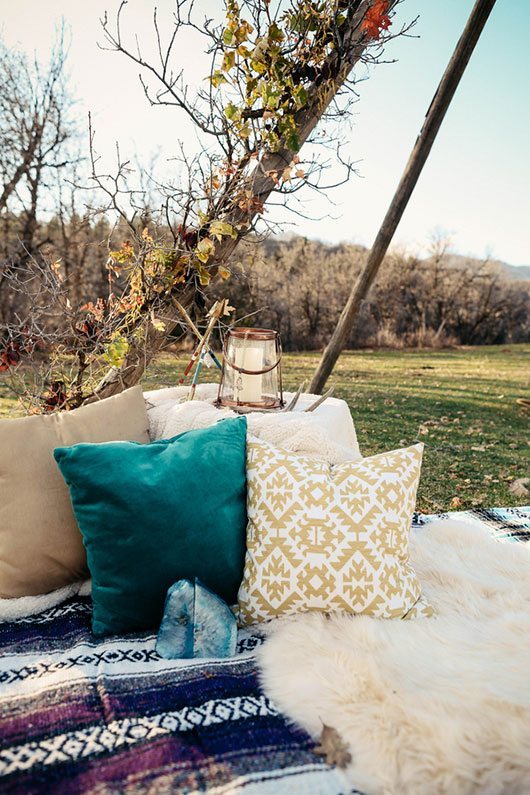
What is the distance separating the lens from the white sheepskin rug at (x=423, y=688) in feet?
3.08

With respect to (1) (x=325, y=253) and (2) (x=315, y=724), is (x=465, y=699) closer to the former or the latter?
(2) (x=315, y=724)

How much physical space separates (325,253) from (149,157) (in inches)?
236

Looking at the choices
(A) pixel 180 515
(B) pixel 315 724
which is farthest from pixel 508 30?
(B) pixel 315 724

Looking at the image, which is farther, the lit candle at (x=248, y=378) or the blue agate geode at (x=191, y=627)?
the lit candle at (x=248, y=378)

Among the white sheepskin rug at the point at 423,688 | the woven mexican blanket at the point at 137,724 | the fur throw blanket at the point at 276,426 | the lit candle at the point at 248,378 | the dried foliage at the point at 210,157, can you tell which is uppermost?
the dried foliage at the point at 210,157

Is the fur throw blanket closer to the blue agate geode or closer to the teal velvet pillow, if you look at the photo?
the teal velvet pillow

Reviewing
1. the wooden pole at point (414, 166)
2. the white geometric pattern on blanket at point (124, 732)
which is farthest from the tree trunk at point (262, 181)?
the white geometric pattern on blanket at point (124, 732)

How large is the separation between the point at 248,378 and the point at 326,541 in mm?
826

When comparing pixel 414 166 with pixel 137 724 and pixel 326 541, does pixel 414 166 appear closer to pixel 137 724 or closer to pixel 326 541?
pixel 326 541

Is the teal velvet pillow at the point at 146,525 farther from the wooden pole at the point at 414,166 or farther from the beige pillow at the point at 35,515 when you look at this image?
the wooden pole at the point at 414,166

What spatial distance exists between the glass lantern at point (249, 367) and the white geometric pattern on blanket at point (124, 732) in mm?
1080

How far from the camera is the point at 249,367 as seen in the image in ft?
6.64

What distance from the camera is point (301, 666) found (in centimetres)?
121

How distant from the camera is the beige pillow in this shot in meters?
1.44
